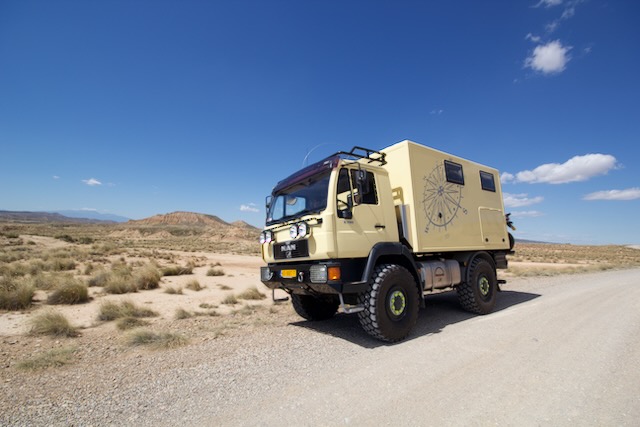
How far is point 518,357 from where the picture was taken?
4.13 meters

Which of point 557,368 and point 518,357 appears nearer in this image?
point 557,368

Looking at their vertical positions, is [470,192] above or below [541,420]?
above

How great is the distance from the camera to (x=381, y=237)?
18.4 feet

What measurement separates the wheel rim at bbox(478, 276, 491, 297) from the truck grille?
190 inches

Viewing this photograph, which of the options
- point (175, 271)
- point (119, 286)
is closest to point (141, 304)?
point (119, 286)

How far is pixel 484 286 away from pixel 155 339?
7418mm

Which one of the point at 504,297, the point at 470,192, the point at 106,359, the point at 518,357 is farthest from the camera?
the point at 504,297

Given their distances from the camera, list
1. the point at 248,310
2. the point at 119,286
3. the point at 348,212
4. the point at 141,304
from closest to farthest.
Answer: the point at 348,212 → the point at 248,310 → the point at 141,304 → the point at 119,286

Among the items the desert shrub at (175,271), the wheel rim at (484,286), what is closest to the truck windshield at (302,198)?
the wheel rim at (484,286)

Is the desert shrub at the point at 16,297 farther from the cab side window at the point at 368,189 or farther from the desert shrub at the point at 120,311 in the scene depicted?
the cab side window at the point at 368,189

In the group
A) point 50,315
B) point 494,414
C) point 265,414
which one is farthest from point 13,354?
point 494,414

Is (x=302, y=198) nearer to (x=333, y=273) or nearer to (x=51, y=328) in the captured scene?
(x=333, y=273)

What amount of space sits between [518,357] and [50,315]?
27.4 ft

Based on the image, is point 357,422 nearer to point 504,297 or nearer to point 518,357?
point 518,357
